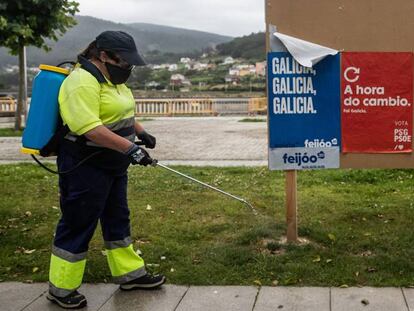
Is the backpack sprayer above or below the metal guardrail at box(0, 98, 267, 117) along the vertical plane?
above

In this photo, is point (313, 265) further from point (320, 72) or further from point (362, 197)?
point (362, 197)

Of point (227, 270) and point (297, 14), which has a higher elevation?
point (297, 14)

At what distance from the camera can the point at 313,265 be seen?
16.6 feet

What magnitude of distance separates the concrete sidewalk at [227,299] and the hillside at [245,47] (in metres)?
89.4

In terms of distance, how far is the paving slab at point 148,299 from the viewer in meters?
4.40

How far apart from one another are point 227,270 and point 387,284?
4.11 ft

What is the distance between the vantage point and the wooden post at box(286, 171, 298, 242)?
5.56 m

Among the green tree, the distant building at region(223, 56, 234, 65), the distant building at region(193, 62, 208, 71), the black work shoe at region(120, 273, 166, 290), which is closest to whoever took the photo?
the black work shoe at region(120, 273, 166, 290)

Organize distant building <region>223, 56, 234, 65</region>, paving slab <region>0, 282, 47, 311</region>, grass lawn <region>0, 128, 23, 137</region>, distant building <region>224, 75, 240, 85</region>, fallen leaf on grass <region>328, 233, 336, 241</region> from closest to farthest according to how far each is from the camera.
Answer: paving slab <region>0, 282, 47, 311</region>, fallen leaf on grass <region>328, 233, 336, 241</region>, grass lawn <region>0, 128, 23, 137</region>, distant building <region>224, 75, 240, 85</region>, distant building <region>223, 56, 234, 65</region>

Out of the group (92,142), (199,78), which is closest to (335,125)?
(92,142)

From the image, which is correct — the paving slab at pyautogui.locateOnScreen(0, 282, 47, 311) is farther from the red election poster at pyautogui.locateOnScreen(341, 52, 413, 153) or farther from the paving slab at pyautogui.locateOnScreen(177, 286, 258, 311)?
the red election poster at pyautogui.locateOnScreen(341, 52, 413, 153)

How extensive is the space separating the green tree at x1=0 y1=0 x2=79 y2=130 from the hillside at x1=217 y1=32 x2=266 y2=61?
259 ft

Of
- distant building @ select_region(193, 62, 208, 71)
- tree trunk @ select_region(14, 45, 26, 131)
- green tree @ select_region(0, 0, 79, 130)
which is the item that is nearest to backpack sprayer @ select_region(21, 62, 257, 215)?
green tree @ select_region(0, 0, 79, 130)

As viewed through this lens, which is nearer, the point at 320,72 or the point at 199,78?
the point at 320,72
